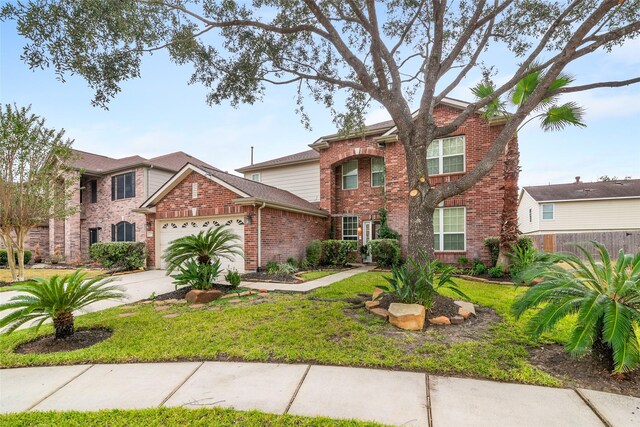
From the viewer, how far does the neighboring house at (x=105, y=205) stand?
17453mm

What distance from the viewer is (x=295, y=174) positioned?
58.0 ft

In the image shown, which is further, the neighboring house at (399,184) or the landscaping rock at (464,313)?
the neighboring house at (399,184)

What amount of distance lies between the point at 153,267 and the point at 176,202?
3087 millimetres

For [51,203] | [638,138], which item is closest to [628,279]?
[638,138]

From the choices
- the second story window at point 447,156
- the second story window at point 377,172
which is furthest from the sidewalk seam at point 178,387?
the second story window at point 377,172

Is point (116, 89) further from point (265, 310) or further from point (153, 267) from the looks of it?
point (153, 267)

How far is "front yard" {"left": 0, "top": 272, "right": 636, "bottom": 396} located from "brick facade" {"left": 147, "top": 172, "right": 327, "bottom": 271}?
522cm

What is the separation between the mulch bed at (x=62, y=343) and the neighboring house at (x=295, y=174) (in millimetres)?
12450

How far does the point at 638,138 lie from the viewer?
11680mm

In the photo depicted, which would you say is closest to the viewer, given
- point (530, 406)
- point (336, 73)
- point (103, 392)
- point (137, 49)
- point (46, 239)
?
point (530, 406)

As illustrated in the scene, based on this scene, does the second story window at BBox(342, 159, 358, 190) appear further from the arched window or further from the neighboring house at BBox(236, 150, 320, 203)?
the arched window

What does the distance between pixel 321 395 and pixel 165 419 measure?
4.37ft

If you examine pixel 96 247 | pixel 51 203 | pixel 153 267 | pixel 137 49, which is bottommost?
pixel 153 267

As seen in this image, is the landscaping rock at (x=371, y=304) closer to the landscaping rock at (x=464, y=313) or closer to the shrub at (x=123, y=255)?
the landscaping rock at (x=464, y=313)
